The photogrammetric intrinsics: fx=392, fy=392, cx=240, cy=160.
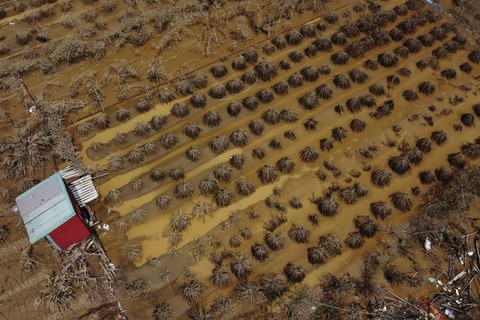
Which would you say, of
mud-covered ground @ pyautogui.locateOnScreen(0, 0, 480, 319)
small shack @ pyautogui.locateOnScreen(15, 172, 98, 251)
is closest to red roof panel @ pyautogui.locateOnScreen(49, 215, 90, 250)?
small shack @ pyautogui.locateOnScreen(15, 172, 98, 251)

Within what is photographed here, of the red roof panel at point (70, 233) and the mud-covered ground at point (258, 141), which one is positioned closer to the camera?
the red roof panel at point (70, 233)

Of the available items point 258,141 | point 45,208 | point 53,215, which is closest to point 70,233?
point 53,215

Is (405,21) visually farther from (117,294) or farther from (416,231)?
(117,294)

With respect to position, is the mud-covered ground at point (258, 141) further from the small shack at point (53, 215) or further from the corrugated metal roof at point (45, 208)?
the corrugated metal roof at point (45, 208)

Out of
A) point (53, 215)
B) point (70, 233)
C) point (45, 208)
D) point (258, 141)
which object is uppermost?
point (45, 208)

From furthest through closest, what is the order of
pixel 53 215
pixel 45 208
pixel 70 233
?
pixel 70 233 → pixel 45 208 → pixel 53 215

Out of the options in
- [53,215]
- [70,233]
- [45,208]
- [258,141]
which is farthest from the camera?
[258,141]

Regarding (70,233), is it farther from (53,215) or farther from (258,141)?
(258,141)

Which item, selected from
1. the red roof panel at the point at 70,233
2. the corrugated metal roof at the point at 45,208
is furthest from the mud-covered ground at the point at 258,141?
the corrugated metal roof at the point at 45,208
